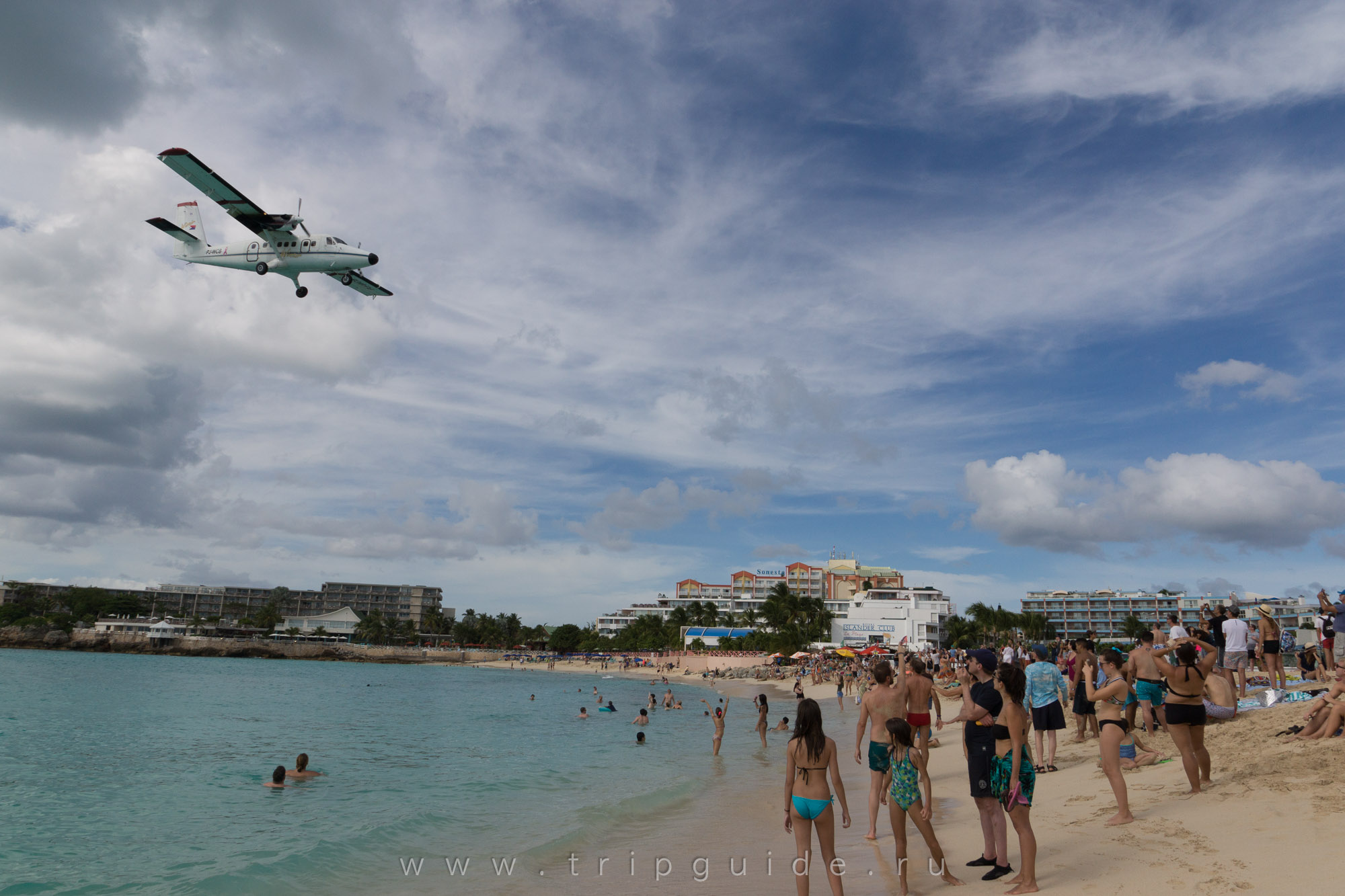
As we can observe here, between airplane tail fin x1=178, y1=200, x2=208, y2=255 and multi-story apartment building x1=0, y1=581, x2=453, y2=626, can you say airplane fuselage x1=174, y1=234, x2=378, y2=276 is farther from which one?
multi-story apartment building x1=0, y1=581, x2=453, y2=626

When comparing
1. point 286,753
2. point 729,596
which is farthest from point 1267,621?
point 729,596

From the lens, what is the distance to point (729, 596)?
461 ft

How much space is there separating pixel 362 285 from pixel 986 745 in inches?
908

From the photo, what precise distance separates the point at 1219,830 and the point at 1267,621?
9225 mm

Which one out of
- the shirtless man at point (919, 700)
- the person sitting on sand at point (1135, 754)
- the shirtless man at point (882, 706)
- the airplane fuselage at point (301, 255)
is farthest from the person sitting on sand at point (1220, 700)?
the airplane fuselage at point (301, 255)

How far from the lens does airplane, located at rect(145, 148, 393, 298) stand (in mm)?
A: 19719

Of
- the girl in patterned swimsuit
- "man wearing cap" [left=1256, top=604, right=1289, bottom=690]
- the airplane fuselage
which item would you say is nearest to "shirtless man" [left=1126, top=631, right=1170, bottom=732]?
the girl in patterned swimsuit

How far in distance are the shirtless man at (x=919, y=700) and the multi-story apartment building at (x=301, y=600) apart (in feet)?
598

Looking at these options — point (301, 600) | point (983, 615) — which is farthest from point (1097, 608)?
point (301, 600)

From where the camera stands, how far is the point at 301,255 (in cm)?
2138

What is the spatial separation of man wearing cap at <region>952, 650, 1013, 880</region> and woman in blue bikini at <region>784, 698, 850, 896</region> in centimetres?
114

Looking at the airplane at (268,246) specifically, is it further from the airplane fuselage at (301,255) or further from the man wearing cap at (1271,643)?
the man wearing cap at (1271,643)

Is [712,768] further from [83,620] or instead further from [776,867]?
[83,620]

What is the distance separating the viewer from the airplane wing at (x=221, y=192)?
1909cm
